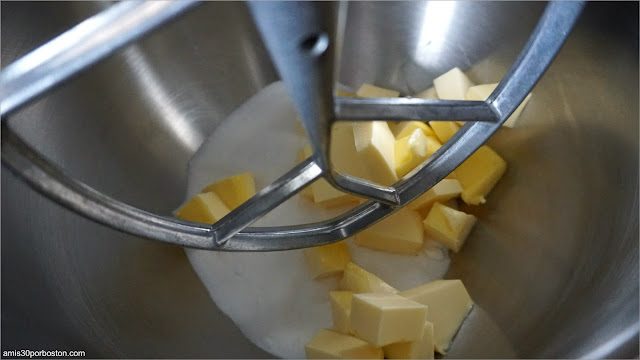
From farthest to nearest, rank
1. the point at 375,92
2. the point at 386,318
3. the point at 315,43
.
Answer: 1. the point at 375,92
2. the point at 386,318
3. the point at 315,43

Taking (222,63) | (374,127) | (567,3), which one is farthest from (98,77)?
(567,3)

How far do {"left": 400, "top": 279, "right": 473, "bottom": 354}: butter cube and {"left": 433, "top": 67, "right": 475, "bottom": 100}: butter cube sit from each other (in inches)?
10.1

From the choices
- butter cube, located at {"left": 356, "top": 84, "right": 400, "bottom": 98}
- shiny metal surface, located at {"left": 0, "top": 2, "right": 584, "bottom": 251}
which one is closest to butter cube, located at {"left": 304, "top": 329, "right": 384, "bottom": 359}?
shiny metal surface, located at {"left": 0, "top": 2, "right": 584, "bottom": 251}

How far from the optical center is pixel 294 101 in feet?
1.28

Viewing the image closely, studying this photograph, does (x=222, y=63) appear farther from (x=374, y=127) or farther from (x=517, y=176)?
(x=517, y=176)

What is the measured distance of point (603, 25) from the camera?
0.70 meters

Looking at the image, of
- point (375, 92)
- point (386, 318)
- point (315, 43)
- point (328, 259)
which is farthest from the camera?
point (375, 92)

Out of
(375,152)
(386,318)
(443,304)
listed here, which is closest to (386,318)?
(386,318)

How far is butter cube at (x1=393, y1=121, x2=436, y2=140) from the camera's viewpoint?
2.70ft

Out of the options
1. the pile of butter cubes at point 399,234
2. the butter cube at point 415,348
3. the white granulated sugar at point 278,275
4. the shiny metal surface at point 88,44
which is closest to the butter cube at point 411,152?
the pile of butter cubes at point 399,234

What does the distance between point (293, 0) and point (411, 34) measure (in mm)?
607

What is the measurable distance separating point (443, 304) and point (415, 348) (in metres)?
0.08

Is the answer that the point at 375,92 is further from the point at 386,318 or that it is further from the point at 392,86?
the point at 386,318

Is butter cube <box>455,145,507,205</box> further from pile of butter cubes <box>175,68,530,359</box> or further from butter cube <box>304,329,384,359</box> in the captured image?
butter cube <box>304,329,384,359</box>
